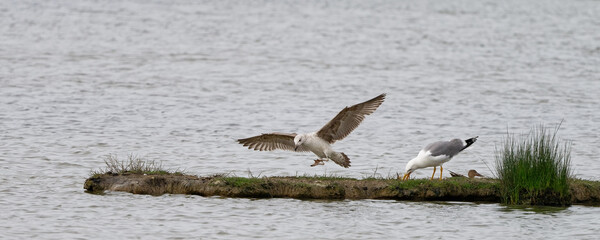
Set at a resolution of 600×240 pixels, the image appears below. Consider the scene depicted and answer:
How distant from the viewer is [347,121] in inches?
512

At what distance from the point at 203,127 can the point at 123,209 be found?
26.8ft

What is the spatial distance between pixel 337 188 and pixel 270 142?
1698 millimetres

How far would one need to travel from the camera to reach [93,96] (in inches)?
930

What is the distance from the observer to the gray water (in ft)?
36.7

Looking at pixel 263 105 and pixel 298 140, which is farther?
pixel 263 105

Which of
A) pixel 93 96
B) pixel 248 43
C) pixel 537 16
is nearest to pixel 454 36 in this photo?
pixel 248 43

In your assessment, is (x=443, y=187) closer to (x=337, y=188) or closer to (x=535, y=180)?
(x=535, y=180)

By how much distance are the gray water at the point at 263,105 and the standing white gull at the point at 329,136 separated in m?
0.97

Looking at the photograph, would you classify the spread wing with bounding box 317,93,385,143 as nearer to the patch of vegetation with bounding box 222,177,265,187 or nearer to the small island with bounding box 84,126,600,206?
the small island with bounding box 84,126,600,206

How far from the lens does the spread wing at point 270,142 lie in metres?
13.1

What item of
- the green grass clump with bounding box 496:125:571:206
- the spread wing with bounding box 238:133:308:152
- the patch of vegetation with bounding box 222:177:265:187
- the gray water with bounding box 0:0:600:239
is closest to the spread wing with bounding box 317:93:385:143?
the spread wing with bounding box 238:133:308:152

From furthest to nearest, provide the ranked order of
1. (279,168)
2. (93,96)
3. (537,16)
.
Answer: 1. (537,16)
2. (93,96)
3. (279,168)

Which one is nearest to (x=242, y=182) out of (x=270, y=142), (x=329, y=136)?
(x=270, y=142)

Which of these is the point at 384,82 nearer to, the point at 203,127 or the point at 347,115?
the point at 203,127
